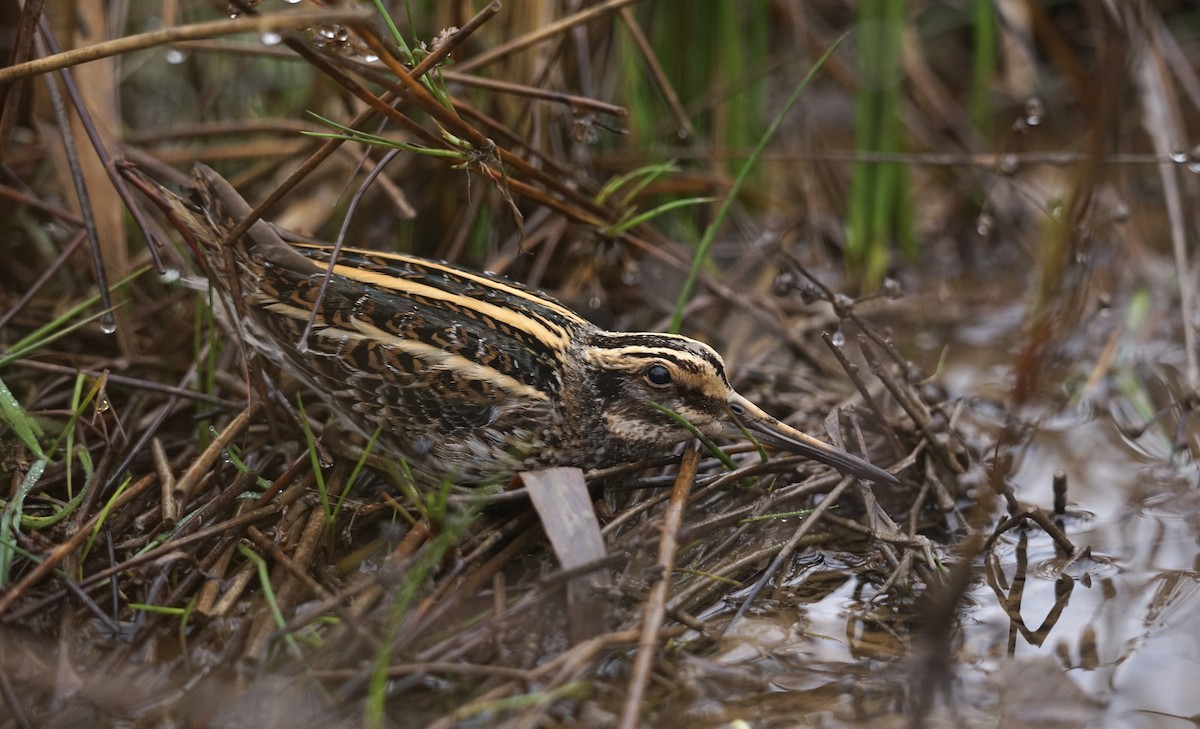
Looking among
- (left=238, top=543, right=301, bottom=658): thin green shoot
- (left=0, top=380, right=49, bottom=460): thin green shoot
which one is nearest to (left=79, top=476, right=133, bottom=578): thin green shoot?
(left=0, top=380, right=49, bottom=460): thin green shoot

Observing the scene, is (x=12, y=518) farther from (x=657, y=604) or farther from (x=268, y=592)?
(x=657, y=604)

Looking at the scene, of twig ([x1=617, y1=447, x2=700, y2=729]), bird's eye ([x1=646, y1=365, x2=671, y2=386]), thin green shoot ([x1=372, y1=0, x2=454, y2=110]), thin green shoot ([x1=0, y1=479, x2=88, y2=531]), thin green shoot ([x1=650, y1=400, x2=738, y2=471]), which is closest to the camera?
twig ([x1=617, y1=447, x2=700, y2=729])

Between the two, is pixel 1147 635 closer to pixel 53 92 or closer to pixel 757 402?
pixel 757 402

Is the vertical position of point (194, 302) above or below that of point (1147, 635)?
above

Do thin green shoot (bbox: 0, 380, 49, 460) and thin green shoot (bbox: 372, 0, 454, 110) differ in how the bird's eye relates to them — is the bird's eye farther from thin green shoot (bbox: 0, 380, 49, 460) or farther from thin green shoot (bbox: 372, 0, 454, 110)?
thin green shoot (bbox: 0, 380, 49, 460)

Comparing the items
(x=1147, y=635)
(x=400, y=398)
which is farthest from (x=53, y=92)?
(x=1147, y=635)

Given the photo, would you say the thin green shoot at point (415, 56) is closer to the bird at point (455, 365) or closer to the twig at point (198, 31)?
the twig at point (198, 31)

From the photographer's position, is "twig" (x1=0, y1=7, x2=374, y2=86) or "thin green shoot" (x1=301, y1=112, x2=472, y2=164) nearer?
"twig" (x1=0, y1=7, x2=374, y2=86)
